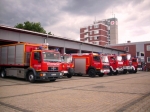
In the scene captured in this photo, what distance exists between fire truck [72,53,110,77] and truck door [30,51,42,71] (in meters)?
8.45

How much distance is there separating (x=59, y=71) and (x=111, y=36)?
242 feet

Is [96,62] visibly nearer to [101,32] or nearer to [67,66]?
[67,66]

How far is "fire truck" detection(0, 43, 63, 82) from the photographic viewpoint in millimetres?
13648

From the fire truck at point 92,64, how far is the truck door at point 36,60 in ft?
27.7

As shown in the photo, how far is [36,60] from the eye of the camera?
546 inches

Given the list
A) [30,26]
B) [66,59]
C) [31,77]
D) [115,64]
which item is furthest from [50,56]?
[30,26]

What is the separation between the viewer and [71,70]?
18.5 m

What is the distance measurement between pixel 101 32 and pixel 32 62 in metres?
66.4

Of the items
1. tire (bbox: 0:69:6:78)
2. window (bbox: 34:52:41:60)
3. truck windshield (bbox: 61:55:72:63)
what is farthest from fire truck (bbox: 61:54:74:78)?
tire (bbox: 0:69:6:78)

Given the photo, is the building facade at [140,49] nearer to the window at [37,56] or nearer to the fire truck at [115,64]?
the fire truck at [115,64]

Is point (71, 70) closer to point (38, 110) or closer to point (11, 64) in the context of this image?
point (11, 64)

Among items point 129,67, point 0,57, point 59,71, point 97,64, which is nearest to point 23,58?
point 59,71

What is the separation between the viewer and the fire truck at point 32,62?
13648mm

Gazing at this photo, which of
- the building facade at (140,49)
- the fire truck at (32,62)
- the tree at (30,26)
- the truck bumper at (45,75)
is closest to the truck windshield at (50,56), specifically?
the fire truck at (32,62)
